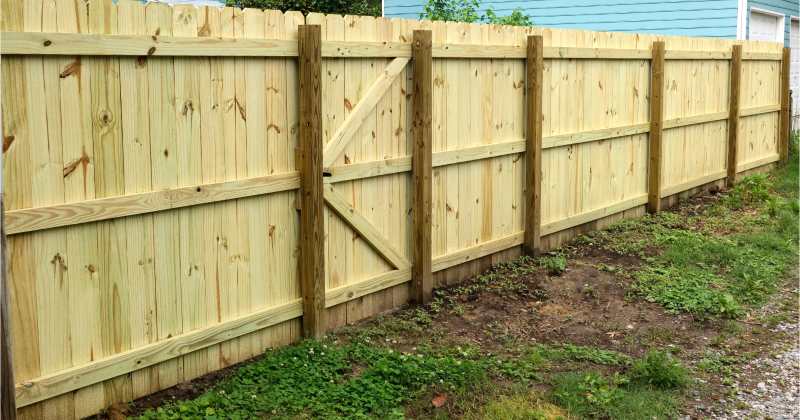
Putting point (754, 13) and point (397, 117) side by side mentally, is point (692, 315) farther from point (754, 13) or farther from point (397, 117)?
point (754, 13)

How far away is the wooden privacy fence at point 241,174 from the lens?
13.8 ft

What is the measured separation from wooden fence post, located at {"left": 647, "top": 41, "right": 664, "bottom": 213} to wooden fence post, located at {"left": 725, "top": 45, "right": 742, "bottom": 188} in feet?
8.67

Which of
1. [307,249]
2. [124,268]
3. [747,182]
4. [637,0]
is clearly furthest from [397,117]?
[637,0]

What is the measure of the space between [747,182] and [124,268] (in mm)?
9350

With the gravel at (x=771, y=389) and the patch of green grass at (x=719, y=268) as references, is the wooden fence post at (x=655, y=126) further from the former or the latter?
the gravel at (x=771, y=389)

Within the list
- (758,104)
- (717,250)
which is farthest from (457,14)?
(717,250)

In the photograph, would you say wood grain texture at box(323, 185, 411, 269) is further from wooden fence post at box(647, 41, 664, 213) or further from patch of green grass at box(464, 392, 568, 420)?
wooden fence post at box(647, 41, 664, 213)

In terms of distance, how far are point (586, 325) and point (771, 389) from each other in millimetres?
1467

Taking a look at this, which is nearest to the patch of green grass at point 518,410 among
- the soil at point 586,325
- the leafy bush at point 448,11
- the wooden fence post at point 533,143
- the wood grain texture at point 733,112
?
the soil at point 586,325

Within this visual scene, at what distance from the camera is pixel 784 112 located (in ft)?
47.9

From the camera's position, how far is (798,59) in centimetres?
1866

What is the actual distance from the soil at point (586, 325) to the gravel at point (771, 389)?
8cm

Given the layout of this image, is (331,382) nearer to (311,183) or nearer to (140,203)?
(311,183)

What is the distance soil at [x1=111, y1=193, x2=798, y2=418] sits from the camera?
5957 millimetres
